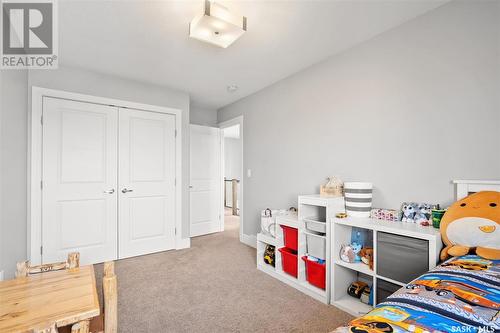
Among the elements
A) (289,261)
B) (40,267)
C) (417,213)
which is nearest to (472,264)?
(417,213)

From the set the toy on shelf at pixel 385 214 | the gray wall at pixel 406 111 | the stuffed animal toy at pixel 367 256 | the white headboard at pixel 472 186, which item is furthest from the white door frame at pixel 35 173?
the white headboard at pixel 472 186

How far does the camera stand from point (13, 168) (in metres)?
2.22

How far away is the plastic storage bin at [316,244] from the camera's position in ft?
7.31

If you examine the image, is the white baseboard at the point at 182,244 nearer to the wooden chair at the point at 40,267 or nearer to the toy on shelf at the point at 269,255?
the toy on shelf at the point at 269,255

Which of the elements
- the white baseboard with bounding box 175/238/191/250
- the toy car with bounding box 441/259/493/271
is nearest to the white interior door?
the white baseboard with bounding box 175/238/191/250

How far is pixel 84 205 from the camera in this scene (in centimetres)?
298

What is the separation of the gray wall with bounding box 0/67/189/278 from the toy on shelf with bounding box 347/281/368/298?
9.60 ft

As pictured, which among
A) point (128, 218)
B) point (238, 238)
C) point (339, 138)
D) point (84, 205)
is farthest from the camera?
point (238, 238)

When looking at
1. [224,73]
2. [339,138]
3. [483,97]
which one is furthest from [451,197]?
[224,73]

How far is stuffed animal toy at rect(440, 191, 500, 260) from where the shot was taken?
141 cm

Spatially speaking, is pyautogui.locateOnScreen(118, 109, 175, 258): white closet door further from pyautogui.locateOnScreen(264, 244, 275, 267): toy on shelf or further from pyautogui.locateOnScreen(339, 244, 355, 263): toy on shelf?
pyautogui.locateOnScreen(339, 244, 355, 263): toy on shelf

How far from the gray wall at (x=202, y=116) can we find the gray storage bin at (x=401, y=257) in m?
3.66

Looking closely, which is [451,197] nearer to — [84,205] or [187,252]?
[187,252]

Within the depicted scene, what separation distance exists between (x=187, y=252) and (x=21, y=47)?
2.99m
